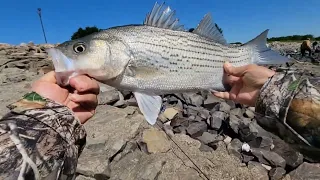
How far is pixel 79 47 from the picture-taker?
2652mm

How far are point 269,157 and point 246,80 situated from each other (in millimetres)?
4398

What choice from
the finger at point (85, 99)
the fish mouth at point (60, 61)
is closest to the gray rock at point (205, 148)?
the finger at point (85, 99)

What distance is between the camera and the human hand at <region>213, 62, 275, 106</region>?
3066 millimetres

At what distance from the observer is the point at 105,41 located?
2721 mm

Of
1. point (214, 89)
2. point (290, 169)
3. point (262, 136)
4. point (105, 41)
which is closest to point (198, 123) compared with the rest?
point (262, 136)

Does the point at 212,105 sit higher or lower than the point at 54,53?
lower

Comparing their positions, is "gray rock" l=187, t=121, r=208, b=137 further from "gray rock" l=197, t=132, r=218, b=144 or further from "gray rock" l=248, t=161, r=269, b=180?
"gray rock" l=248, t=161, r=269, b=180

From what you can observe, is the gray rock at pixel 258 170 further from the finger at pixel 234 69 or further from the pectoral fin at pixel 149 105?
the pectoral fin at pixel 149 105

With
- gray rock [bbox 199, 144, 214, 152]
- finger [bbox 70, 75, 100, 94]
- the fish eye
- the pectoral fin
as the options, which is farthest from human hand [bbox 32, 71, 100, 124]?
gray rock [bbox 199, 144, 214, 152]

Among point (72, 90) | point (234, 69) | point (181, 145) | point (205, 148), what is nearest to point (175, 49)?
point (234, 69)

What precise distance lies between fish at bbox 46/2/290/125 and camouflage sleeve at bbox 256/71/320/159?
41 cm

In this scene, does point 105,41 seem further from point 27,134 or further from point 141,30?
point 27,134

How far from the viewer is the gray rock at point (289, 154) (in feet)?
22.8

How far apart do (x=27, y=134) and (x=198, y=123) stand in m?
6.36
